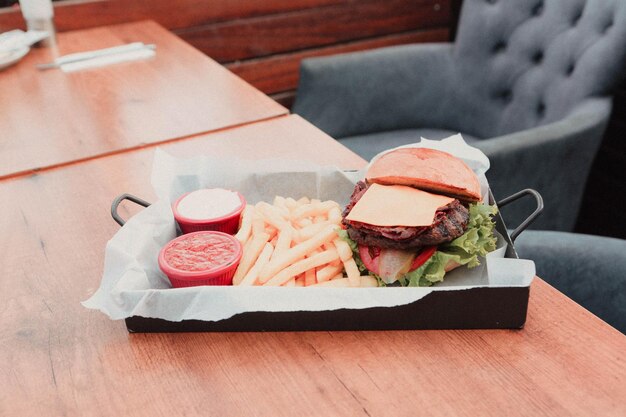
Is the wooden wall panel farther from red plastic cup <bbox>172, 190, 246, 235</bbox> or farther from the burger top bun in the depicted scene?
the burger top bun

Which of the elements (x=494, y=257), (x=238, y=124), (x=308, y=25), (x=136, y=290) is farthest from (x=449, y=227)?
(x=308, y=25)

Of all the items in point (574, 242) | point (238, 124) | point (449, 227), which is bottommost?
point (574, 242)

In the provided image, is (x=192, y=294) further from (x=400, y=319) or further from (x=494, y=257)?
(x=494, y=257)

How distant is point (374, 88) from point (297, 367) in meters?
1.90

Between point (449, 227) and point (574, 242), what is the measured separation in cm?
65

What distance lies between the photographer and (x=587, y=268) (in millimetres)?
1455

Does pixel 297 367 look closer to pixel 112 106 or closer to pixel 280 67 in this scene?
pixel 112 106

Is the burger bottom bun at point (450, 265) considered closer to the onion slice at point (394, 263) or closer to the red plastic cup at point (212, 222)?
the onion slice at point (394, 263)

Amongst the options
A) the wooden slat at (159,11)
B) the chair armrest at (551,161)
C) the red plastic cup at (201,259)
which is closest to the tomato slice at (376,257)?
the red plastic cup at (201,259)

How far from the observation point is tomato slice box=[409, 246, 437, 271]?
1016 mm

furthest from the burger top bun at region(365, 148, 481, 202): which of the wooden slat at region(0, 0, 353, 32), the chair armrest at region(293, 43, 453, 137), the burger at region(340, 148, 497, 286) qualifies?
the wooden slat at region(0, 0, 353, 32)

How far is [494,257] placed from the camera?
3.28 feet

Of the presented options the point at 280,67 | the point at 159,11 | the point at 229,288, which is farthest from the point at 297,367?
the point at 280,67

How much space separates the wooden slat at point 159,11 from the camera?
265 cm
